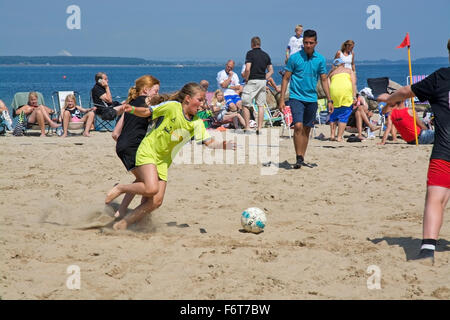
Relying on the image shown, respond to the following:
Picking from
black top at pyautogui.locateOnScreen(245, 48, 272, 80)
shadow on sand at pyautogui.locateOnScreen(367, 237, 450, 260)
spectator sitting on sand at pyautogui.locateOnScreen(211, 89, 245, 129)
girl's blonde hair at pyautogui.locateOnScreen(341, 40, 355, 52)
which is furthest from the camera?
spectator sitting on sand at pyautogui.locateOnScreen(211, 89, 245, 129)

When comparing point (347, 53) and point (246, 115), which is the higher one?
point (347, 53)

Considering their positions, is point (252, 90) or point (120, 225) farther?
point (252, 90)

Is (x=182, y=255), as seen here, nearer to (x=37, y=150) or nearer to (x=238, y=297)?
(x=238, y=297)

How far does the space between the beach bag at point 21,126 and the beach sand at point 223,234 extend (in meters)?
3.74

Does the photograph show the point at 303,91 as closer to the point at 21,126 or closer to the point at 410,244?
A: the point at 410,244

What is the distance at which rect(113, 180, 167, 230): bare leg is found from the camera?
5691 millimetres

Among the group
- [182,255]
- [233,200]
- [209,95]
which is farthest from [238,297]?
[209,95]

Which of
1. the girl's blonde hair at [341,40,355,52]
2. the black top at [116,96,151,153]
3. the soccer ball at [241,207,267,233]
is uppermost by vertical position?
the girl's blonde hair at [341,40,355,52]

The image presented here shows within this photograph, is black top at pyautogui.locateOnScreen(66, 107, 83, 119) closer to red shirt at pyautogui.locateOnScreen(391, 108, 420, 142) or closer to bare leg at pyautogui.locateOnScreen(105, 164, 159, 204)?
red shirt at pyautogui.locateOnScreen(391, 108, 420, 142)

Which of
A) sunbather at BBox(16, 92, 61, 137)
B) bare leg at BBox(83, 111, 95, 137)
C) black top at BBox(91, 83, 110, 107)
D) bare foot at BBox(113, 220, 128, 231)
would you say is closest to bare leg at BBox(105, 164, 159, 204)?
bare foot at BBox(113, 220, 128, 231)

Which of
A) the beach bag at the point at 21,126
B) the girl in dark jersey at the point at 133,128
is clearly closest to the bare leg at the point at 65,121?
the beach bag at the point at 21,126

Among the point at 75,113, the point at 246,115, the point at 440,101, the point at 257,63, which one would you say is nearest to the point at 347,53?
the point at 257,63

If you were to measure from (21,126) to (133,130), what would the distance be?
8.27 metres

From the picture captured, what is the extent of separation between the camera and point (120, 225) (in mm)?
5715
